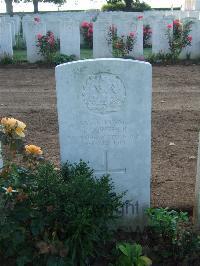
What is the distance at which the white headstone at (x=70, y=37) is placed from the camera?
38.4 ft

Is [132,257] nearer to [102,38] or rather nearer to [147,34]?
[102,38]

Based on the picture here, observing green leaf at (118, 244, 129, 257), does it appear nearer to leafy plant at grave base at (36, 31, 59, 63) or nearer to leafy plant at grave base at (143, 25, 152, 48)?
leafy plant at grave base at (36, 31, 59, 63)

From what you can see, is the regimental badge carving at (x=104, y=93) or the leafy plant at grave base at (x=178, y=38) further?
the leafy plant at grave base at (x=178, y=38)

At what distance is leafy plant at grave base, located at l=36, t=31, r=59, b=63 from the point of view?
451 inches

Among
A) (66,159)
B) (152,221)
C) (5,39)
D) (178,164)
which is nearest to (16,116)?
(178,164)

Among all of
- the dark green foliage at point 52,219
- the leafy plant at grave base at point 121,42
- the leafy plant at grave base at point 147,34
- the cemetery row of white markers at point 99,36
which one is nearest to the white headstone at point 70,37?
the cemetery row of white markers at point 99,36

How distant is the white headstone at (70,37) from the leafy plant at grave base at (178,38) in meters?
2.26

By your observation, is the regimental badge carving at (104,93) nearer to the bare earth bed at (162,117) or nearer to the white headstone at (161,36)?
the bare earth bed at (162,117)

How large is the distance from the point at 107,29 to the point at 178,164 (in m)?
7.56

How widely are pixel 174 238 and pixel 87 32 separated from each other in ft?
40.9

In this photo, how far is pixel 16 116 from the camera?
22.7 feet

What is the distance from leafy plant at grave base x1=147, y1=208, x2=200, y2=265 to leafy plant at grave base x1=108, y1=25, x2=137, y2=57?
836 centimetres

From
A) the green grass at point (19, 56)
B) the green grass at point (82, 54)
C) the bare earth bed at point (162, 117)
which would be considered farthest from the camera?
the green grass at point (82, 54)

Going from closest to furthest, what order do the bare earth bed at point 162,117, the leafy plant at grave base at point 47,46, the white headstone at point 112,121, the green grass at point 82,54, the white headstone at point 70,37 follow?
the white headstone at point 112,121
the bare earth bed at point 162,117
the leafy plant at grave base at point 47,46
the white headstone at point 70,37
the green grass at point 82,54
